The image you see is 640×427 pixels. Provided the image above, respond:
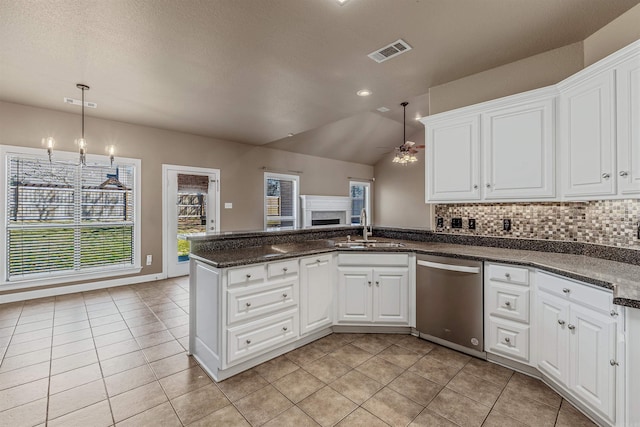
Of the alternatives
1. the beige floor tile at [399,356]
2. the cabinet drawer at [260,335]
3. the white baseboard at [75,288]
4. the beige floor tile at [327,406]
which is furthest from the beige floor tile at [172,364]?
the white baseboard at [75,288]

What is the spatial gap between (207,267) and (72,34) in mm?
2213

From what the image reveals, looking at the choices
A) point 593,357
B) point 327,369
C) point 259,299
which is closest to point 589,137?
point 593,357

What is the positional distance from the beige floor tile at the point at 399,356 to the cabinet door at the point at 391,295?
30cm

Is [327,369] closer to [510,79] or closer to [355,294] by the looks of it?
[355,294]

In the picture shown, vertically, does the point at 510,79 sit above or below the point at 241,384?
above

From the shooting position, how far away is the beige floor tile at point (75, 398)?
1.87 m

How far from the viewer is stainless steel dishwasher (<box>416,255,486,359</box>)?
245 cm

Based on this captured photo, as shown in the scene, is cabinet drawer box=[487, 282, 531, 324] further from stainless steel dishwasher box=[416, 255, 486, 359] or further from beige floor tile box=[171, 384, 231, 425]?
beige floor tile box=[171, 384, 231, 425]

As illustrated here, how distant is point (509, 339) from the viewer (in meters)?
2.30

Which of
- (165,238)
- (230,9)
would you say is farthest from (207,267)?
(165,238)

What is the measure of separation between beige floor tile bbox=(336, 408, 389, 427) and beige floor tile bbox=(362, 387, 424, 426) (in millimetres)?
33

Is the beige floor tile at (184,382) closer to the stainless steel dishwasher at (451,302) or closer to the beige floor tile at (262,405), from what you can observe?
the beige floor tile at (262,405)

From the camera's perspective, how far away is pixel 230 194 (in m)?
6.18

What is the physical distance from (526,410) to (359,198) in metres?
7.73
